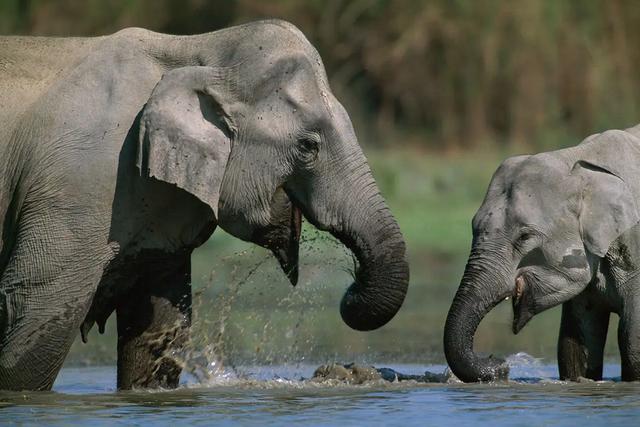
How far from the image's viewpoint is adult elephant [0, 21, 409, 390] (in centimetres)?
899

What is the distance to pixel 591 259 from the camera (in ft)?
33.9

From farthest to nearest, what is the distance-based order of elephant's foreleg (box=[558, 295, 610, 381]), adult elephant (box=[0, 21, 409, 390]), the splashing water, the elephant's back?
elephant's foreleg (box=[558, 295, 610, 381]), the splashing water, the elephant's back, adult elephant (box=[0, 21, 409, 390])

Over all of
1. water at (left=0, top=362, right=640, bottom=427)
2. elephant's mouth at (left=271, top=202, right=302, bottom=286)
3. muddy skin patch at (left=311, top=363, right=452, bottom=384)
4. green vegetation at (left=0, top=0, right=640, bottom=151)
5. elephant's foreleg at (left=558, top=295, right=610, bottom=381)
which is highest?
green vegetation at (left=0, top=0, right=640, bottom=151)

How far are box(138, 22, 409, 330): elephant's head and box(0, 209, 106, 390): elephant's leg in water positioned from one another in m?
0.69

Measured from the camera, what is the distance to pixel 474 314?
33.2ft

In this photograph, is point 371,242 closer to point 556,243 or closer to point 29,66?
point 556,243

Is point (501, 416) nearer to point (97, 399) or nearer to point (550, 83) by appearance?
point (97, 399)

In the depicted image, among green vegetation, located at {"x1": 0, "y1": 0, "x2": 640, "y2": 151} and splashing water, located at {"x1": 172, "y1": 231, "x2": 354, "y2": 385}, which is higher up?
green vegetation, located at {"x1": 0, "y1": 0, "x2": 640, "y2": 151}

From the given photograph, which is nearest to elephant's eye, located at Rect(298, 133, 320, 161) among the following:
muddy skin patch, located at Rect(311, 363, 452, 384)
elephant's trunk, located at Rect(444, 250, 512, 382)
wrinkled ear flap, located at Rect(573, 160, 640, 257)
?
elephant's trunk, located at Rect(444, 250, 512, 382)

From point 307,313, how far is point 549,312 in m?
2.16

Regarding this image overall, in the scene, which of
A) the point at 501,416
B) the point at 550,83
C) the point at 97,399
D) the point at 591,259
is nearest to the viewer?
the point at 501,416

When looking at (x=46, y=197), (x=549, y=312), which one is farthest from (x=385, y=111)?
(x=46, y=197)

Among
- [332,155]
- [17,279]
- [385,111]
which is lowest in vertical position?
[17,279]

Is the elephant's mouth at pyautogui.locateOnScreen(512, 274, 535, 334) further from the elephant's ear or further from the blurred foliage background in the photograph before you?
the blurred foliage background
